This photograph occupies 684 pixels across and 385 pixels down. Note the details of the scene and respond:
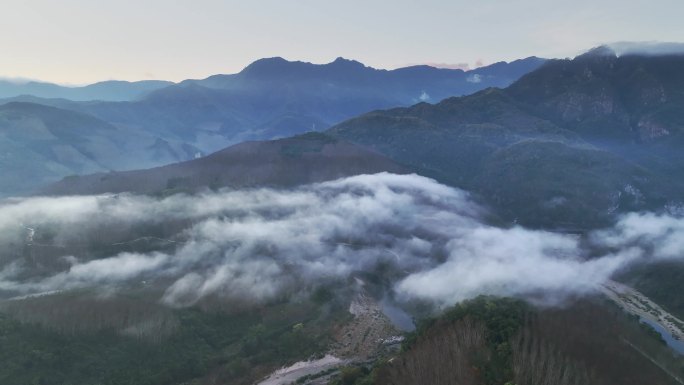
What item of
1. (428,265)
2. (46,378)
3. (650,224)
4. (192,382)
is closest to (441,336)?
(192,382)

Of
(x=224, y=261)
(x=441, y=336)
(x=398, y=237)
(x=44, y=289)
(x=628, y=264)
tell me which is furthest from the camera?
(x=398, y=237)

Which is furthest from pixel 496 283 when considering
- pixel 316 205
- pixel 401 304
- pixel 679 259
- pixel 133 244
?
pixel 133 244

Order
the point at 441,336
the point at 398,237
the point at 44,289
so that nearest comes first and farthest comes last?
the point at 441,336
the point at 44,289
the point at 398,237

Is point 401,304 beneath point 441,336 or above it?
beneath

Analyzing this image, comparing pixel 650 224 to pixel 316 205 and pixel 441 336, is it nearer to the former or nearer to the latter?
pixel 316 205

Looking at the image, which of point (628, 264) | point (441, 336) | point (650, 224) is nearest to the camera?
point (441, 336)

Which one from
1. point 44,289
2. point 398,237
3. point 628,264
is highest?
point 44,289

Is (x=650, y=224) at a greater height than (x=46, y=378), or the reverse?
(x=46, y=378)

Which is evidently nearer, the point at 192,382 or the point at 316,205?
the point at 192,382

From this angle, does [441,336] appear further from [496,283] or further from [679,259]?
[679,259]
